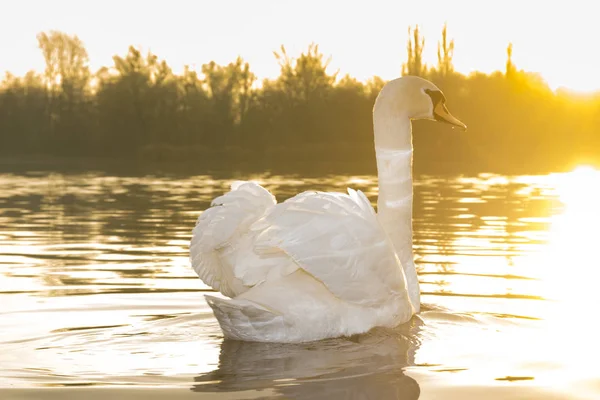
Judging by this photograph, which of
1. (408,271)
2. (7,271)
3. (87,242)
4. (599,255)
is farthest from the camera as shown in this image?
(87,242)

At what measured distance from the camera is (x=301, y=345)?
659 centimetres

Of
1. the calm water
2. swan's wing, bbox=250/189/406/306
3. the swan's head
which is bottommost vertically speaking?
the calm water

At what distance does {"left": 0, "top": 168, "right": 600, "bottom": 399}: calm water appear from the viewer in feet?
19.2

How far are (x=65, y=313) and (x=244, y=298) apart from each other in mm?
2224

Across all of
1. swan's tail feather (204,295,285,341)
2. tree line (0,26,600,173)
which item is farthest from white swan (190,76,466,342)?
tree line (0,26,600,173)

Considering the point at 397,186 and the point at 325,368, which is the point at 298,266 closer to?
the point at 325,368

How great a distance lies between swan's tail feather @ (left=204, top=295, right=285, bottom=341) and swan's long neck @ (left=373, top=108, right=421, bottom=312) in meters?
1.75

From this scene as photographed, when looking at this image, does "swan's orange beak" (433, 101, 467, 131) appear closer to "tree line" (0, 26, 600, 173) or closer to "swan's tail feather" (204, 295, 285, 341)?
"swan's tail feather" (204, 295, 285, 341)

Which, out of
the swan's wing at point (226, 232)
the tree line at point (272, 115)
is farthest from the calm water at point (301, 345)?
the tree line at point (272, 115)

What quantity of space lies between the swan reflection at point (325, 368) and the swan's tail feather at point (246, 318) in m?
0.18

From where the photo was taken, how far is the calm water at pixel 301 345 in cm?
585

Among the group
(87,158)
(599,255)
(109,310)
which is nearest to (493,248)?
(599,255)

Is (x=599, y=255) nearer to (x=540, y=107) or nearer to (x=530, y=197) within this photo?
(x=530, y=197)

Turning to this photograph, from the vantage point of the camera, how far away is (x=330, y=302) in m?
6.57
